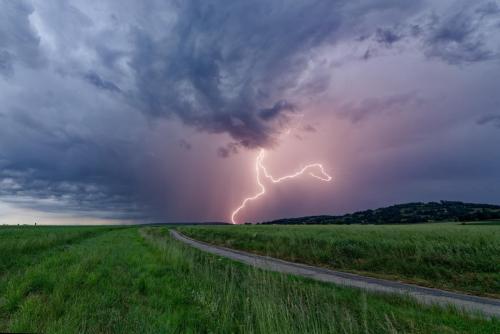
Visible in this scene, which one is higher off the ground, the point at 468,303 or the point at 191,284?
the point at 191,284

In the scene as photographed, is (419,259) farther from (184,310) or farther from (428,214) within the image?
(428,214)

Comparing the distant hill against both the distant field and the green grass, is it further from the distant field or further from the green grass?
the green grass

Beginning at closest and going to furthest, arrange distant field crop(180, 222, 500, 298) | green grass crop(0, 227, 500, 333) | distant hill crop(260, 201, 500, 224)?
green grass crop(0, 227, 500, 333)
distant field crop(180, 222, 500, 298)
distant hill crop(260, 201, 500, 224)

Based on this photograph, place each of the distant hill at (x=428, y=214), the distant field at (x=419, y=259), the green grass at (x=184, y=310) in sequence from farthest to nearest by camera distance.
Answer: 1. the distant hill at (x=428, y=214)
2. the distant field at (x=419, y=259)
3. the green grass at (x=184, y=310)

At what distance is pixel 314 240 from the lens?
26.8m

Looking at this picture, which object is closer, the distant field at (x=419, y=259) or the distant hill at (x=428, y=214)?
the distant field at (x=419, y=259)

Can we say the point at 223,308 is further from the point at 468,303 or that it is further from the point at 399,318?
the point at 468,303

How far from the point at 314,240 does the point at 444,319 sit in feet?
63.4

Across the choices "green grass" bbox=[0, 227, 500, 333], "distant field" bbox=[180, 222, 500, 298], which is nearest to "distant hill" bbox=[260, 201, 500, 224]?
"distant field" bbox=[180, 222, 500, 298]

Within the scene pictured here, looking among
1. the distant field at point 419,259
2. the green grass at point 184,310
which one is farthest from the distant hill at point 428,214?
the green grass at point 184,310

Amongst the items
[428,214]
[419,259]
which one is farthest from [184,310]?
[428,214]

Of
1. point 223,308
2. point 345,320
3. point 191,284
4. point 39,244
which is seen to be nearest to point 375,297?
point 345,320

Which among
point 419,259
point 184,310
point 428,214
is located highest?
point 428,214

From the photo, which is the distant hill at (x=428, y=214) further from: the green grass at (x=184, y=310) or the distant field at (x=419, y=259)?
the green grass at (x=184, y=310)
